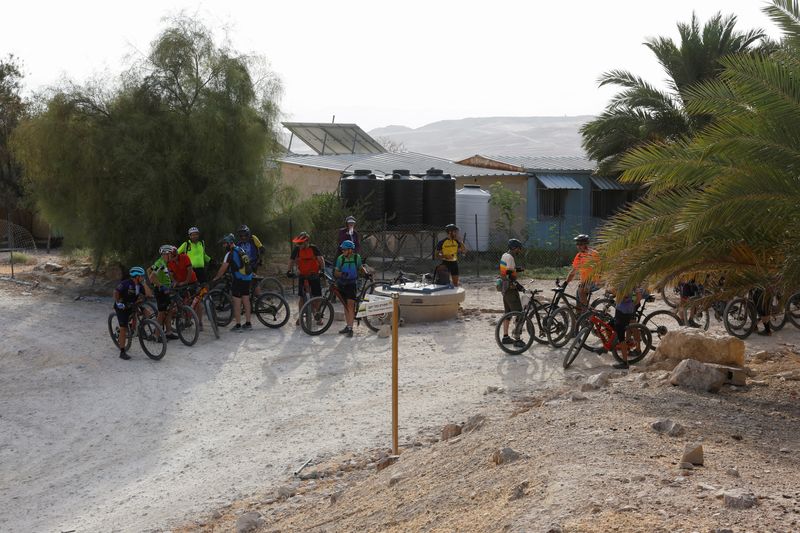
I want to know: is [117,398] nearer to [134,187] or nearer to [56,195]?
[134,187]

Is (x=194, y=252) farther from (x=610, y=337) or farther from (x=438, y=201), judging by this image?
(x=438, y=201)

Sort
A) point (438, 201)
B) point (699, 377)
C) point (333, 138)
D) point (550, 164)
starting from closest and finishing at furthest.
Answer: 1. point (699, 377)
2. point (438, 201)
3. point (550, 164)
4. point (333, 138)

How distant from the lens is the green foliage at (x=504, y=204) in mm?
26938

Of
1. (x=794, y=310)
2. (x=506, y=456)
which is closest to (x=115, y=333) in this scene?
(x=506, y=456)

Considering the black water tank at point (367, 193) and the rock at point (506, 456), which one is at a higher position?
the black water tank at point (367, 193)

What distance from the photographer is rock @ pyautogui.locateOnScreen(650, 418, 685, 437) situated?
688 centimetres

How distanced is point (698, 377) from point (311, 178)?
2183cm

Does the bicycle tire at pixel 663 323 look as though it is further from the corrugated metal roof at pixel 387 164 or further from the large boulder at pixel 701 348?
the corrugated metal roof at pixel 387 164

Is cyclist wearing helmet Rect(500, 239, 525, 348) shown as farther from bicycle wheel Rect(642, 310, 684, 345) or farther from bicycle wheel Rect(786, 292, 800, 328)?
bicycle wheel Rect(786, 292, 800, 328)

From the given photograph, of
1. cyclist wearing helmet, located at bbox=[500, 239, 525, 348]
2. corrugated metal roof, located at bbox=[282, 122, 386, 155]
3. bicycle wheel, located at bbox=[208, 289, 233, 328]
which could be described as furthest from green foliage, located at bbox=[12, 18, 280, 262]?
corrugated metal roof, located at bbox=[282, 122, 386, 155]

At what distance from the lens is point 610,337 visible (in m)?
12.1

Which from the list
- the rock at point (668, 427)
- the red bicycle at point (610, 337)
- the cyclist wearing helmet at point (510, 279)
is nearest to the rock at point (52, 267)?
the cyclist wearing helmet at point (510, 279)

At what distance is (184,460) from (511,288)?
5.98m

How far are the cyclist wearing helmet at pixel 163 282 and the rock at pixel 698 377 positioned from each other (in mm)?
8039
